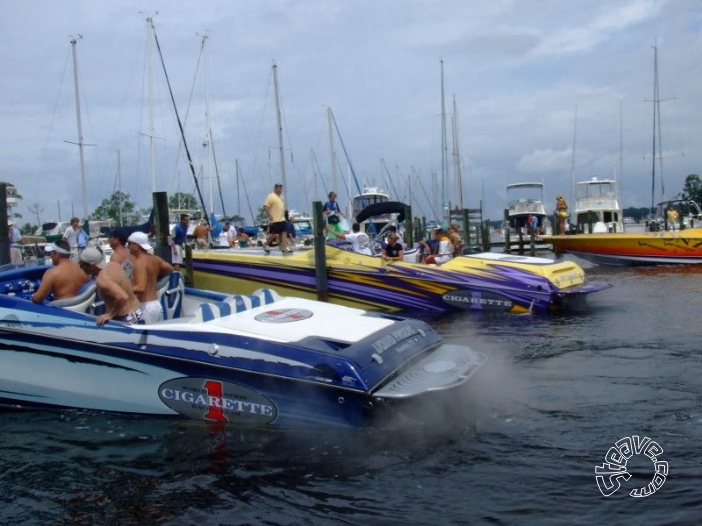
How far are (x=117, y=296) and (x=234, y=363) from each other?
143 centimetres

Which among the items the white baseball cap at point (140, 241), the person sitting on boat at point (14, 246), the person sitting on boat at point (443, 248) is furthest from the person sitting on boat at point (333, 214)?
the white baseball cap at point (140, 241)

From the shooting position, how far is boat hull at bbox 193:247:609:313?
42.0 ft

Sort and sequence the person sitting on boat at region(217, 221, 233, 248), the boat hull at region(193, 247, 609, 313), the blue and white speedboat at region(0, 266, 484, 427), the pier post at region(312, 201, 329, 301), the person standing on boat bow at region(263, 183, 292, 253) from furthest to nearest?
the person sitting on boat at region(217, 221, 233, 248), the person standing on boat bow at region(263, 183, 292, 253), the pier post at region(312, 201, 329, 301), the boat hull at region(193, 247, 609, 313), the blue and white speedboat at region(0, 266, 484, 427)

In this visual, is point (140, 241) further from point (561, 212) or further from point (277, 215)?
point (561, 212)

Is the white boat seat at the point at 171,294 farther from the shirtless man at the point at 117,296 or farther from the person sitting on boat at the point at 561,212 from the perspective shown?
the person sitting on boat at the point at 561,212

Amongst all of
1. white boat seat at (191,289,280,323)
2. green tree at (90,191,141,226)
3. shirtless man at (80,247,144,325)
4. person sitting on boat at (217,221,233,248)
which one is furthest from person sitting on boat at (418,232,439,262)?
green tree at (90,191,141,226)

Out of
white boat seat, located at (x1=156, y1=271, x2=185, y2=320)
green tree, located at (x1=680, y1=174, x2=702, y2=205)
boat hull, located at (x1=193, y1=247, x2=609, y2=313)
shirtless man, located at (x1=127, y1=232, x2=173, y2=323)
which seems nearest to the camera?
shirtless man, located at (x1=127, y1=232, x2=173, y2=323)

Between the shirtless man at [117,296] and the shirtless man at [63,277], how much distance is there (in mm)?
456

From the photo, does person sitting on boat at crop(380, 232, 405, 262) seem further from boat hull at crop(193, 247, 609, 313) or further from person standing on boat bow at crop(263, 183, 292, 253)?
person standing on boat bow at crop(263, 183, 292, 253)

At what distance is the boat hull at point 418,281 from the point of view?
42.0ft

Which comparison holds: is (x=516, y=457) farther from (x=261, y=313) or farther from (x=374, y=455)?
(x=261, y=313)

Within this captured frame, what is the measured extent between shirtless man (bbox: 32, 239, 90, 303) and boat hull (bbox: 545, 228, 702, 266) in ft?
66.9

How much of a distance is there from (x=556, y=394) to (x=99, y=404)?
166 inches

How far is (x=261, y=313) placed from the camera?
648 centimetres
